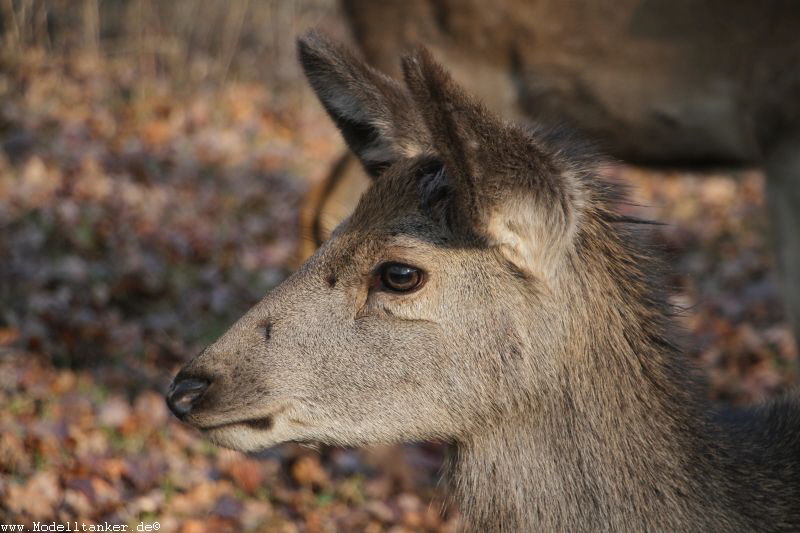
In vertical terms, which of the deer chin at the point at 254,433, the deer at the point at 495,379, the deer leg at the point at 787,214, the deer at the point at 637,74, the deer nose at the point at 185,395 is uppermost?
the deer at the point at 637,74

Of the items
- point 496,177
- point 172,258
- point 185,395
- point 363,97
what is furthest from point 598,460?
point 172,258

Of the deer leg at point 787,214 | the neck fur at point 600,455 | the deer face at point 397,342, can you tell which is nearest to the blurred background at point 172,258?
the deer leg at point 787,214

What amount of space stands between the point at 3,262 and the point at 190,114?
548 centimetres

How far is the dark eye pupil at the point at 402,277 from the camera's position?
3303 mm

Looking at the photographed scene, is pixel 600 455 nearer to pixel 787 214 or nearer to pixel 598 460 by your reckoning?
pixel 598 460

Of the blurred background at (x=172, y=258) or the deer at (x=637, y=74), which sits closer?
the blurred background at (x=172, y=258)

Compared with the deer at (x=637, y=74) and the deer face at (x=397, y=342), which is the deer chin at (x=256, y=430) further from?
the deer at (x=637, y=74)

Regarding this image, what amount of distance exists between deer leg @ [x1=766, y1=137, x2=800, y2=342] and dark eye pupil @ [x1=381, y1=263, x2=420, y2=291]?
344 cm

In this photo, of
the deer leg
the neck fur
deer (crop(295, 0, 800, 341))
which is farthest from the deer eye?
the deer leg

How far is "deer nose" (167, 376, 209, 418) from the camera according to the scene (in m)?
3.34

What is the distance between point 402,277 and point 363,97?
79 centimetres

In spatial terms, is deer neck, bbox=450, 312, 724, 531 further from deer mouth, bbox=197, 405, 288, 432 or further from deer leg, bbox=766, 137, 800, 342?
deer leg, bbox=766, 137, 800, 342

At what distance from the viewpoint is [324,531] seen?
16.5 feet

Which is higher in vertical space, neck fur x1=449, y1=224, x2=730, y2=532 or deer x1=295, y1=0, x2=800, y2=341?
deer x1=295, y1=0, x2=800, y2=341
